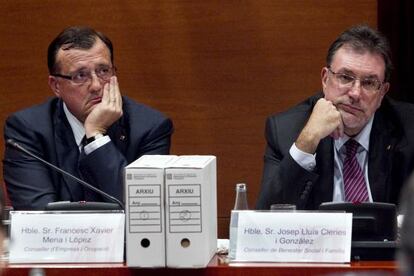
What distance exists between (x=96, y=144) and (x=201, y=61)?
3.85ft

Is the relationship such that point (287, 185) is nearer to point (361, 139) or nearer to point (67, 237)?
point (361, 139)

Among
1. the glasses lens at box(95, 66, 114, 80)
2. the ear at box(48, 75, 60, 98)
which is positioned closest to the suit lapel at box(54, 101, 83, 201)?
the ear at box(48, 75, 60, 98)

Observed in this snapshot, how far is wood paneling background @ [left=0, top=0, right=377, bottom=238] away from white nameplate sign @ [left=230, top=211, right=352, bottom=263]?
187cm

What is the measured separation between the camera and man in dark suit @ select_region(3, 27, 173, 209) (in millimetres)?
3283

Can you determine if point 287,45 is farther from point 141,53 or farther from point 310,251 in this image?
point 310,251

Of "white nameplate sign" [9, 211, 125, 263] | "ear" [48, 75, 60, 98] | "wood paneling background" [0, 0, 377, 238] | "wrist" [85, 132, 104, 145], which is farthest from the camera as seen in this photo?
"wood paneling background" [0, 0, 377, 238]

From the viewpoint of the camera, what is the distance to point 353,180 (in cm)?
319

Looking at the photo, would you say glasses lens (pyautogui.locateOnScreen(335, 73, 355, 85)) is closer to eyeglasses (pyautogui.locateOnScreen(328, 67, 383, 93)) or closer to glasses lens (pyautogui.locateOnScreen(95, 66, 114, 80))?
eyeglasses (pyautogui.locateOnScreen(328, 67, 383, 93))

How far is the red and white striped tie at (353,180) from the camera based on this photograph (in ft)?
10.4

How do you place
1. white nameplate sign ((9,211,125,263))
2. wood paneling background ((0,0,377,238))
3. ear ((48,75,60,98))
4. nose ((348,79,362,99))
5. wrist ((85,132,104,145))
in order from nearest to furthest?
white nameplate sign ((9,211,125,263))
nose ((348,79,362,99))
wrist ((85,132,104,145))
ear ((48,75,60,98))
wood paneling background ((0,0,377,238))

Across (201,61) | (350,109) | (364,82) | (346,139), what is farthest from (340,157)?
(201,61)

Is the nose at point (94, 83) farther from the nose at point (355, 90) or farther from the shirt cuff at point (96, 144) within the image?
the nose at point (355, 90)

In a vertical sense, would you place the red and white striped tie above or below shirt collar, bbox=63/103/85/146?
below

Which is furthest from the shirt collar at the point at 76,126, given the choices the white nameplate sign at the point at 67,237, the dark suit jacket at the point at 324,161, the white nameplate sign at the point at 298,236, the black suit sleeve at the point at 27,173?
the white nameplate sign at the point at 298,236
